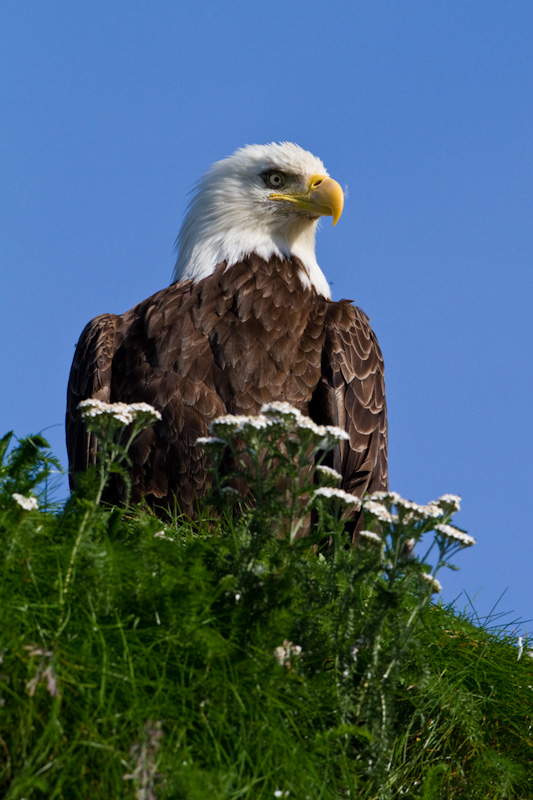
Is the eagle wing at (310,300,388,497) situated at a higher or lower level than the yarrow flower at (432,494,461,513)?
higher

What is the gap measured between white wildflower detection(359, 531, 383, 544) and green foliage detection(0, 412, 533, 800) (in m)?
0.02

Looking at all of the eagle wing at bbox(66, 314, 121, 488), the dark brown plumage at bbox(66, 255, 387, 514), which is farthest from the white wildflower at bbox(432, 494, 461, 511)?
the eagle wing at bbox(66, 314, 121, 488)

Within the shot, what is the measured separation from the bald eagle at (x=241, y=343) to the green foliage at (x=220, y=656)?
267cm

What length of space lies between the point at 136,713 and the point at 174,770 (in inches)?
9.5

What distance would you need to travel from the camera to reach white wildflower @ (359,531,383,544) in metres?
3.55

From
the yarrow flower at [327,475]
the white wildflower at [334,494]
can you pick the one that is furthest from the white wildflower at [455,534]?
the yarrow flower at [327,475]

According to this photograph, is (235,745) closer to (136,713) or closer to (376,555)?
(136,713)

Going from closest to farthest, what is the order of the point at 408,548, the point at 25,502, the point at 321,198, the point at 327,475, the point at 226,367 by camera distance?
the point at 25,502 < the point at 327,475 < the point at 408,548 < the point at 226,367 < the point at 321,198

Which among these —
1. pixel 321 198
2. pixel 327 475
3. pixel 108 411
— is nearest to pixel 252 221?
pixel 321 198

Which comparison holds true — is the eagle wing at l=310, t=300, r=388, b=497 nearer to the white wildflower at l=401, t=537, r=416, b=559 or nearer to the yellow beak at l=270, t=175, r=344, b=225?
the yellow beak at l=270, t=175, r=344, b=225

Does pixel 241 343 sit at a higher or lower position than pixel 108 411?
higher

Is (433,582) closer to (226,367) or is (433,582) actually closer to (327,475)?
(327,475)

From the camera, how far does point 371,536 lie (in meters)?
3.56

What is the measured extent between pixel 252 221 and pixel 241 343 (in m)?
1.56
